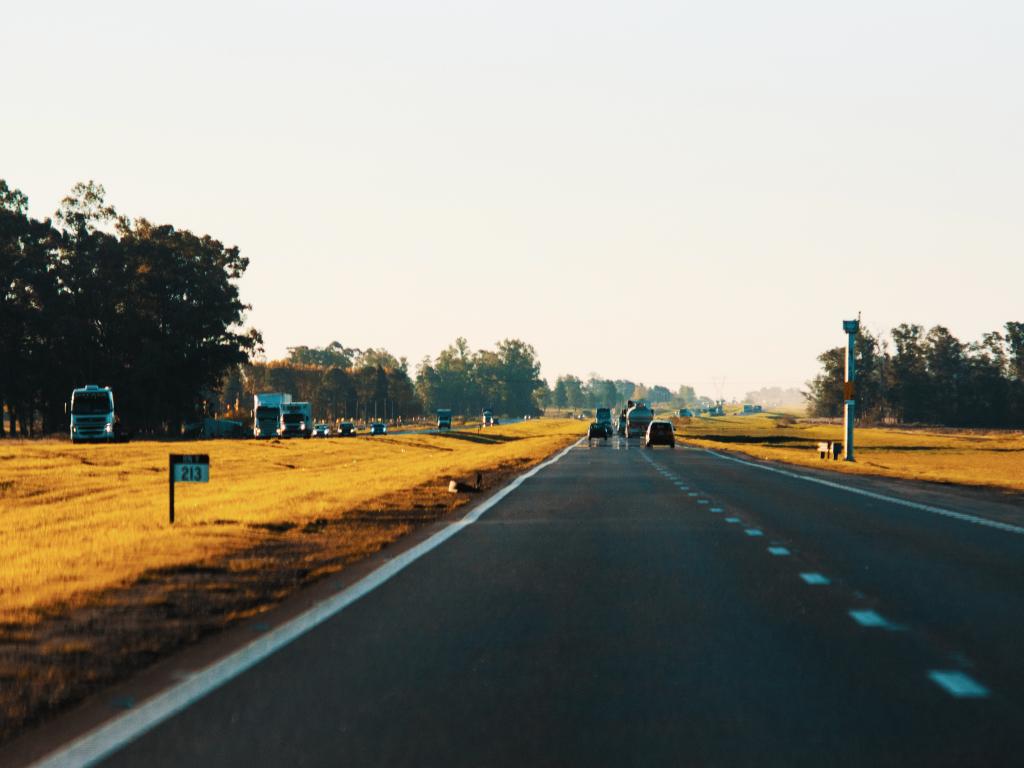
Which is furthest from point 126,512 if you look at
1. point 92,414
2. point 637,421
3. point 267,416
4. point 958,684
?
point 267,416

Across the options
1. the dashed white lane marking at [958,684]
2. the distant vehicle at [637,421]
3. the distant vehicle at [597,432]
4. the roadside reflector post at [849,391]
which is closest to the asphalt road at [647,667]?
the dashed white lane marking at [958,684]

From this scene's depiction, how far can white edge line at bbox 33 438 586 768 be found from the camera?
6.24 metres

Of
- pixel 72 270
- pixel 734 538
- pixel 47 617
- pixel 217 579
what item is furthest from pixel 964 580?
pixel 72 270

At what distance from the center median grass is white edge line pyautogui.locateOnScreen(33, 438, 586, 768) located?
477 mm

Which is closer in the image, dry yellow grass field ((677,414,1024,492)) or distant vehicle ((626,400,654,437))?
dry yellow grass field ((677,414,1024,492))

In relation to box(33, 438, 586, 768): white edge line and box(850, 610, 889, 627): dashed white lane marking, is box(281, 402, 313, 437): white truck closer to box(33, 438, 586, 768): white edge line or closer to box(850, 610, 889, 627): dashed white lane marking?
box(33, 438, 586, 768): white edge line

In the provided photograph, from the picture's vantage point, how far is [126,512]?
25.0 m

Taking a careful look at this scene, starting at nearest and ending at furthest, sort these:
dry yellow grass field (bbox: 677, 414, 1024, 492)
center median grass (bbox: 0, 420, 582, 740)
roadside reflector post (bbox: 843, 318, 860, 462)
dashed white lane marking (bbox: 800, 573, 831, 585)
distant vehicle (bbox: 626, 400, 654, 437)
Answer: center median grass (bbox: 0, 420, 582, 740) < dashed white lane marking (bbox: 800, 573, 831, 585) < dry yellow grass field (bbox: 677, 414, 1024, 492) < roadside reflector post (bbox: 843, 318, 860, 462) < distant vehicle (bbox: 626, 400, 654, 437)

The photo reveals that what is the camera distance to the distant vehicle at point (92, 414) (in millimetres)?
72375

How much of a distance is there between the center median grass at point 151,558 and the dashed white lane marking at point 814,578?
491 centimetres

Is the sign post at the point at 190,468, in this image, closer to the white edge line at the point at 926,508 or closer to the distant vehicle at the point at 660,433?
the white edge line at the point at 926,508

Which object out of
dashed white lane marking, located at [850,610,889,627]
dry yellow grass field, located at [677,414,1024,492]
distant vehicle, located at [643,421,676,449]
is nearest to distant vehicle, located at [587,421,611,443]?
dry yellow grass field, located at [677,414,1024,492]

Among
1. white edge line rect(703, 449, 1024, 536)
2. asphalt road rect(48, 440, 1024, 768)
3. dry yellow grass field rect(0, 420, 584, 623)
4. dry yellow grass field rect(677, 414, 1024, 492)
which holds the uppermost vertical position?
dry yellow grass field rect(677, 414, 1024, 492)

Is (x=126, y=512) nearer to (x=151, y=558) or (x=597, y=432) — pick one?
(x=151, y=558)
